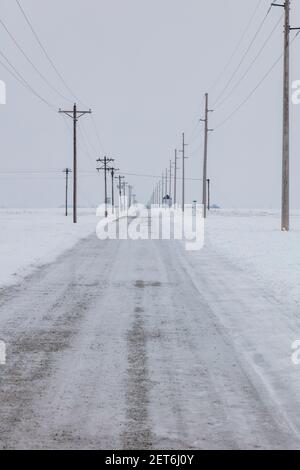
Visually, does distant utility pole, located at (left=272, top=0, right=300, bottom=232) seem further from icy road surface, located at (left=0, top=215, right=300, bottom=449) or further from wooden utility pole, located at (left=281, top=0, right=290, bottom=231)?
icy road surface, located at (left=0, top=215, right=300, bottom=449)

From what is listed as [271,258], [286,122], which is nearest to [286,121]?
[286,122]

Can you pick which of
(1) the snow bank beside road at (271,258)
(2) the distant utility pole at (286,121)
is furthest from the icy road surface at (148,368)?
(2) the distant utility pole at (286,121)

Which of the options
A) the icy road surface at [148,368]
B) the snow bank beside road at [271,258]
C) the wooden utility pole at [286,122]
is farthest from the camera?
the wooden utility pole at [286,122]

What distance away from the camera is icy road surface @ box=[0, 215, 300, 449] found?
5.09 meters

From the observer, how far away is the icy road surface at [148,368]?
5086mm

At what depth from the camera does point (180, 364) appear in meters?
7.33

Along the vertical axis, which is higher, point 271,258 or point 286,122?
point 286,122

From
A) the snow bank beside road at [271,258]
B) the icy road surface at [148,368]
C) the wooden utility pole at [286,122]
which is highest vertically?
the wooden utility pole at [286,122]

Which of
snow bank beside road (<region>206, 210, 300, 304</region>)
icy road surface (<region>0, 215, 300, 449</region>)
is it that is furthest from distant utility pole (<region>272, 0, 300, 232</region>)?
icy road surface (<region>0, 215, 300, 449</region>)

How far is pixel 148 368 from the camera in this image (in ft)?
23.4

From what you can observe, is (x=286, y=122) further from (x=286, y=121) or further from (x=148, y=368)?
(x=148, y=368)

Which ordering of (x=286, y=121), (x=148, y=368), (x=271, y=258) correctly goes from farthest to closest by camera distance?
1. (x=286, y=121)
2. (x=271, y=258)
3. (x=148, y=368)

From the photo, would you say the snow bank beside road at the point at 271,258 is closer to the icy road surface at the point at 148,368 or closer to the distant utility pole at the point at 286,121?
the icy road surface at the point at 148,368
